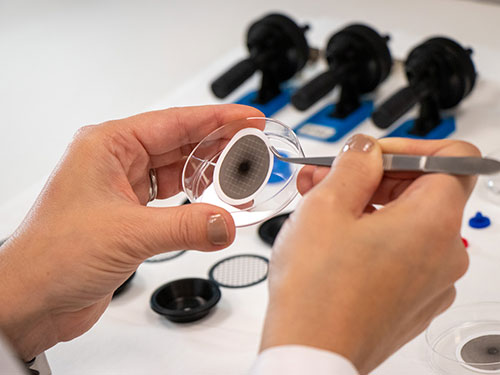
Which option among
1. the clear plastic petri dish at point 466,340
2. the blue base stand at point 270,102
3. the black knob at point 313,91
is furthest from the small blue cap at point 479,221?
the blue base stand at point 270,102

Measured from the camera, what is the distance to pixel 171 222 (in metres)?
0.74

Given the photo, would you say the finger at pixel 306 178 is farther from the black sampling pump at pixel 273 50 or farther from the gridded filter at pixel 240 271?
the black sampling pump at pixel 273 50

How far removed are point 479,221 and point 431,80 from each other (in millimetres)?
345

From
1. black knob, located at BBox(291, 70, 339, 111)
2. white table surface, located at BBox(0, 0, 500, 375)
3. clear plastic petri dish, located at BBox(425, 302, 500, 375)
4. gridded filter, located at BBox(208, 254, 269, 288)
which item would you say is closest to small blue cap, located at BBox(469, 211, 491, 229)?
white table surface, located at BBox(0, 0, 500, 375)

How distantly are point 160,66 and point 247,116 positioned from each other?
1.25 meters

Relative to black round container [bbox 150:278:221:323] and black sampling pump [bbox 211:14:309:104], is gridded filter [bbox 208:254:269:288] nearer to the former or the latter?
black round container [bbox 150:278:221:323]

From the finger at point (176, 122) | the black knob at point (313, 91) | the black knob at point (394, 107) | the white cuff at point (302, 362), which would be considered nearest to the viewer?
the white cuff at point (302, 362)

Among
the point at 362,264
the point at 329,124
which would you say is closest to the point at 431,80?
the point at 329,124

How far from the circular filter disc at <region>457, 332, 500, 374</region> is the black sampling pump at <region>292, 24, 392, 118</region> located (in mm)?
632

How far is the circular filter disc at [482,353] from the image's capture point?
79cm

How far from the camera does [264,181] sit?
2.83ft

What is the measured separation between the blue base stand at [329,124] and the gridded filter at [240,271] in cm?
37

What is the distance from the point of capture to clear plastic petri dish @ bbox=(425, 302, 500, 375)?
809 millimetres

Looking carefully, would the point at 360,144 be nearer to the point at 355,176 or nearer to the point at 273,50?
the point at 355,176
